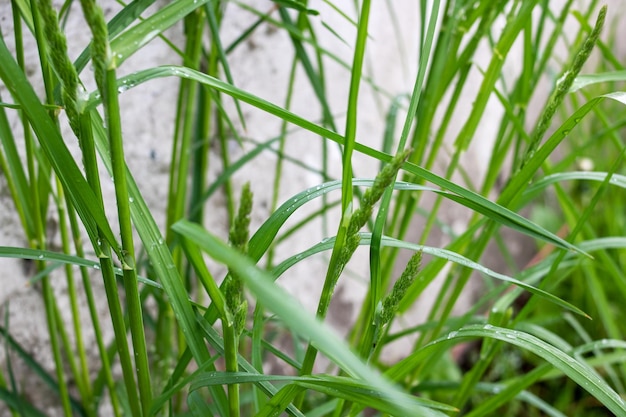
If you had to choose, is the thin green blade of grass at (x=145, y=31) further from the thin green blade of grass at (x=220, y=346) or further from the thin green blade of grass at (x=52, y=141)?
the thin green blade of grass at (x=220, y=346)

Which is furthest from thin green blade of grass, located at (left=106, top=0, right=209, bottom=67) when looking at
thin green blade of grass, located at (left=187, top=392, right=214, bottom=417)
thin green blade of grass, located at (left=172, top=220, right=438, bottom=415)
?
thin green blade of grass, located at (left=187, top=392, right=214, bottom=417)

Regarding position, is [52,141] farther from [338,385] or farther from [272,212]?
[272,212]

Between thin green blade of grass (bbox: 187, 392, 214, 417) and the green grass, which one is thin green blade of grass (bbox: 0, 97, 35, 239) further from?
thin green blade of grass (bbox: 187, 392, 214, 417)

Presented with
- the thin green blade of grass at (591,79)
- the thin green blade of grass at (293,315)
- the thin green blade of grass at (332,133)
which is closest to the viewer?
the thin green blade of grass at (293,315)

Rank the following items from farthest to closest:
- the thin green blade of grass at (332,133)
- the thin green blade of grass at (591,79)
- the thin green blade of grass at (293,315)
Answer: the thin green blade of grass at (591,79), the thin green blade of grass at (332,133), the thin green blade of grass at (293,315)

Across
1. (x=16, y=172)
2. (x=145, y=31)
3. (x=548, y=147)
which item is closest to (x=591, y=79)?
(x=548, y=147)

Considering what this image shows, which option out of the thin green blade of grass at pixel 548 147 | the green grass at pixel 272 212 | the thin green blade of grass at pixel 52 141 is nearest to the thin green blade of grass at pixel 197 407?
the green grass at pixel 272 212
